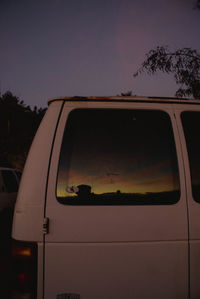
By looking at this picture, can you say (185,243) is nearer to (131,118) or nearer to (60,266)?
(60,266)

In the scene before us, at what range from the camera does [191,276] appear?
146cm

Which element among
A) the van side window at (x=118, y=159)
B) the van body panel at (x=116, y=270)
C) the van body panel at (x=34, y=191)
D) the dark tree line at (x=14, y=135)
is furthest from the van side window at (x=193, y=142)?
the dark tree line at (x=14, y=135)

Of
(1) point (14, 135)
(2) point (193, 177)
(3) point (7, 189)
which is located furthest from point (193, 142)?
(1) point (14, 135)

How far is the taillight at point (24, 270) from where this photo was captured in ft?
4.57

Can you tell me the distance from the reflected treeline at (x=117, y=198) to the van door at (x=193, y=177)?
0.14 metres

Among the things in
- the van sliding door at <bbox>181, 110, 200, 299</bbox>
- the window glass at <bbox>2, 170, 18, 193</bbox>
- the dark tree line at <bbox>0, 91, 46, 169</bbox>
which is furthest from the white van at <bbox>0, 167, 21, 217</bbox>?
the dark tree line at <bbox>0, 91, 46, 169</bbox>

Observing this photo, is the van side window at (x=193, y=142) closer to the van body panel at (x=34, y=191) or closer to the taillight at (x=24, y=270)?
the van body panel at (x=34, y=191)

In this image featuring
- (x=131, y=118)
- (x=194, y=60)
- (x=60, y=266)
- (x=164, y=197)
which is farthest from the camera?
(x=194, y=60)

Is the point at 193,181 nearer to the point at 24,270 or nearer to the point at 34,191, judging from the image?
the point at 34,191

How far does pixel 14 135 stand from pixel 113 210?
30.3 metres

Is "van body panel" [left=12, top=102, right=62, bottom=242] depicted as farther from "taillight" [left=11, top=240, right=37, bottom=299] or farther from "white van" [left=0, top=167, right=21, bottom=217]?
"white van" [left=0, top=167, right=21, bottom=217]

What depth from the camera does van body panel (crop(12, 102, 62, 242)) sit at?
142 cm

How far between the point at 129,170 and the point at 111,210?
31 cm

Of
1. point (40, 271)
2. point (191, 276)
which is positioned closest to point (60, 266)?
point (40, 271)
